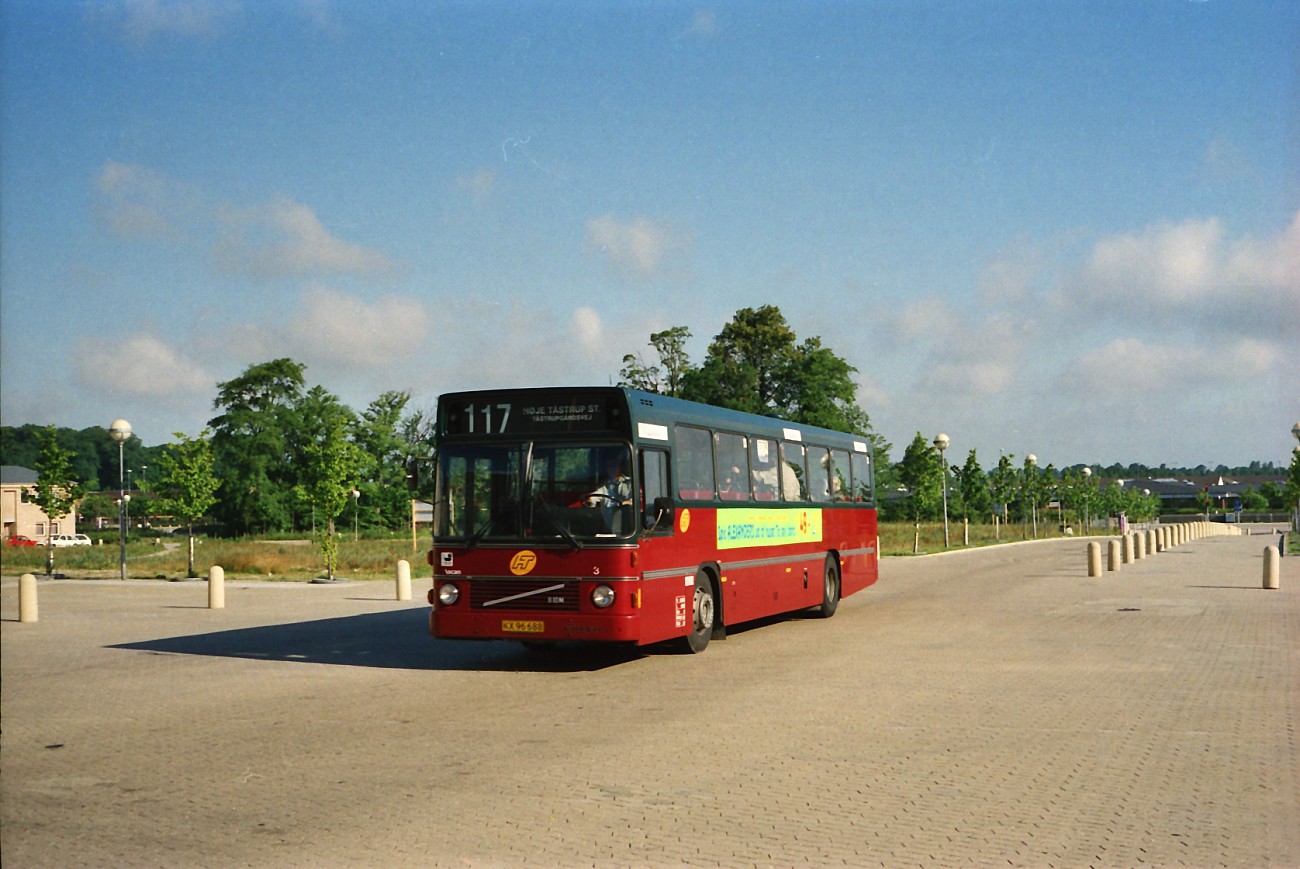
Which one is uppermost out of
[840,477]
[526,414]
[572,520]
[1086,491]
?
[526,414]

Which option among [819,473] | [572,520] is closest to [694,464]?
[572,520]

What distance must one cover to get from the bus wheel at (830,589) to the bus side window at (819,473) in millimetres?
1150

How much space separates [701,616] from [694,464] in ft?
6.11

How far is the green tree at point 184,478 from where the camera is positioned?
39.7m

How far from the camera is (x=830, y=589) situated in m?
21.2

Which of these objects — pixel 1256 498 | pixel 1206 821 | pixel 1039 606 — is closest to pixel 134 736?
pixel 1206 821

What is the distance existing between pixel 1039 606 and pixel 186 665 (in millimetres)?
14416

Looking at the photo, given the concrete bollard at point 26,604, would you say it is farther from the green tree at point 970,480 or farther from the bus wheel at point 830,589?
the green tree at point 970,480

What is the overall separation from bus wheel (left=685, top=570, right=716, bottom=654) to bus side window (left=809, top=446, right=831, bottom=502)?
4626 millimetres

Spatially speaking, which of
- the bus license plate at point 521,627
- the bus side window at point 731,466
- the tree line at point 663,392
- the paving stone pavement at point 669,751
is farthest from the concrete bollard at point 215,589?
the tree line at point 663,392

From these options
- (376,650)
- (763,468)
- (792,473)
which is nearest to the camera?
(376,650)

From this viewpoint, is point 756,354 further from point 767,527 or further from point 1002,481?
point 767,527

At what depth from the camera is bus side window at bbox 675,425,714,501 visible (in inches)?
606

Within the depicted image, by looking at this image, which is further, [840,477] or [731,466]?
[840,477]
